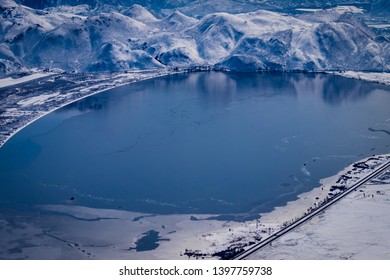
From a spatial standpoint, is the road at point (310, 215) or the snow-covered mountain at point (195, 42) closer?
the road at point (310, 215)

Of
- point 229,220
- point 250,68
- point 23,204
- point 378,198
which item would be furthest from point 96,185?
point 250,68

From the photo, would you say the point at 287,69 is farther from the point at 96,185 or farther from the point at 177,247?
the point at 177,247

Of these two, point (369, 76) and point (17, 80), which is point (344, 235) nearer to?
point (369, 76)

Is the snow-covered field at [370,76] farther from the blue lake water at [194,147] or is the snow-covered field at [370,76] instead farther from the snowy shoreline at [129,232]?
the snowy shoreline at [129,232]

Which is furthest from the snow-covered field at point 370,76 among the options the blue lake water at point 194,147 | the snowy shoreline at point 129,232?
the snowy shoreline at point 129,232

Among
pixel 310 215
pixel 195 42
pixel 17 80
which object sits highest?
pixel 195 42

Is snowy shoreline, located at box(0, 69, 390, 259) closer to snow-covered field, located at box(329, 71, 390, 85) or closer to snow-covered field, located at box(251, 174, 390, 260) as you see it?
snow-covered field, located at box(251, 174, 390, 260)

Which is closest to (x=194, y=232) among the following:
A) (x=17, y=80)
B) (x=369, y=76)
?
(x=17, y=80)
